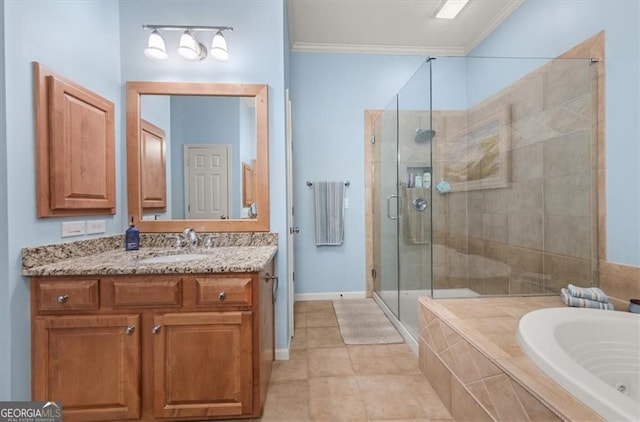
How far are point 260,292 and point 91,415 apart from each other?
0.92m

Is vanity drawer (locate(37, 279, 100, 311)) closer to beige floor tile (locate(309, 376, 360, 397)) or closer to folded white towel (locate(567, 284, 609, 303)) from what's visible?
beige floor tile (locate(309, 376, 360, 397))

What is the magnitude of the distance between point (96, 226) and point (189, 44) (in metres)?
1.29

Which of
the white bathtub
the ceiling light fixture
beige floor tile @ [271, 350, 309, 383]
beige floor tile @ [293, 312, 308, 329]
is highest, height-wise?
the ceiling light fixture

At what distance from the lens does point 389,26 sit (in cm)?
257

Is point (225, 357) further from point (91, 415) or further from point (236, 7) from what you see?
point (236, 7)

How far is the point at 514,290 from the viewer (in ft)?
6.68

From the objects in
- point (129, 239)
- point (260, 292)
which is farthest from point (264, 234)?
point (129, 239)

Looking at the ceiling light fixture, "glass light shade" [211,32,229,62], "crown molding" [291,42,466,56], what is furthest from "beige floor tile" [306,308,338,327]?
the ceiling light fixture

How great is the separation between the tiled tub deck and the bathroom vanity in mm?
978

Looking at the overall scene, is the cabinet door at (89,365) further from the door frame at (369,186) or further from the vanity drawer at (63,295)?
the door frame at (369,186)

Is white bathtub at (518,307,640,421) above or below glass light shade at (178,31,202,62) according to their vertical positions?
below

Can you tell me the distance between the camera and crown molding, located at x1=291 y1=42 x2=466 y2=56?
287 centimetres

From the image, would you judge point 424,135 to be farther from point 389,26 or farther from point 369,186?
point 389,26

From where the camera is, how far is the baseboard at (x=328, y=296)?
2.97 m
